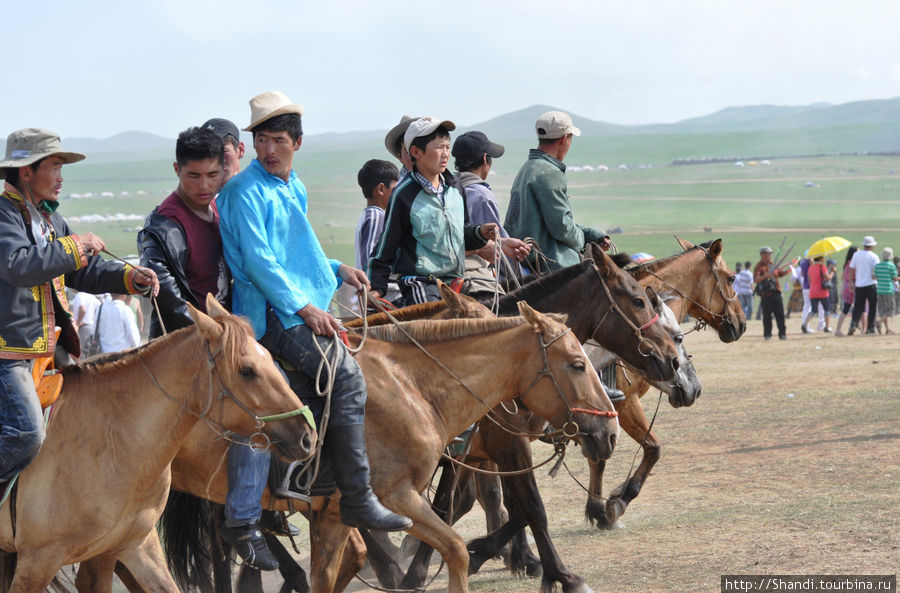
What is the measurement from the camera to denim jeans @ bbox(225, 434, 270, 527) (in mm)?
5602

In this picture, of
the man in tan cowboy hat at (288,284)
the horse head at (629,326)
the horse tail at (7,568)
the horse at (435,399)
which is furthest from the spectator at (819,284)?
the horse tail at (7,568)

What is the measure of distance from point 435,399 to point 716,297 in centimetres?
489

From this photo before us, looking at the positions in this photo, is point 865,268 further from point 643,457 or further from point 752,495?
point 643,457

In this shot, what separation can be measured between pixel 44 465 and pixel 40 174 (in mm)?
1307

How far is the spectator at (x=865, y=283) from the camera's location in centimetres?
2406

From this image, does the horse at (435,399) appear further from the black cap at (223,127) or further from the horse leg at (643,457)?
the horse leg at (643,457)

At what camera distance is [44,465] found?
5.02 metres

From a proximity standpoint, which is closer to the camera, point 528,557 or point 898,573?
point 898,573

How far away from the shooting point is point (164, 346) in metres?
5.07

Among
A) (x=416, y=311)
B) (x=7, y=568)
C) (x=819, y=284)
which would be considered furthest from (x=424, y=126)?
(x=819, y=284)

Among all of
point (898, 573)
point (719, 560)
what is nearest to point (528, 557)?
point (719, 560)

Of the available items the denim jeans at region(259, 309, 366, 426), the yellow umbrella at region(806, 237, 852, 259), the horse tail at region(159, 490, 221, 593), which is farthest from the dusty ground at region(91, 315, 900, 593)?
the yellow umbrella at region(806, 237, 852, 259)

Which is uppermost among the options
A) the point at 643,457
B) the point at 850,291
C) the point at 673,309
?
the point at 673,309

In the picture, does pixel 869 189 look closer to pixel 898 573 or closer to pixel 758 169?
pixel 758 169
